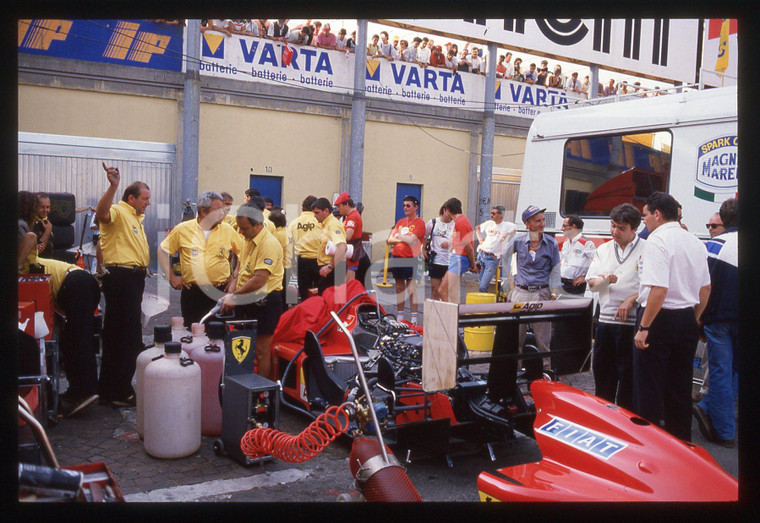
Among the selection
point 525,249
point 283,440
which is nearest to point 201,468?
point 283,440

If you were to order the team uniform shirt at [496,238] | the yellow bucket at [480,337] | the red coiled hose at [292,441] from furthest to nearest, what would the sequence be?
the team uniform shirt at [496,238], the yellow bucket at [480,337], the red coiled hose at [292,441]

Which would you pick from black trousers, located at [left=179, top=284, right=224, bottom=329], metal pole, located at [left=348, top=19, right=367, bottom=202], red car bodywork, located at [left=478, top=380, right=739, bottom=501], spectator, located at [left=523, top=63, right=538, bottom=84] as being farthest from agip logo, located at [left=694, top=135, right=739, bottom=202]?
spectator, located at [left=523, top=63, right=538, bottom=84]

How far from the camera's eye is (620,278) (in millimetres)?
5023

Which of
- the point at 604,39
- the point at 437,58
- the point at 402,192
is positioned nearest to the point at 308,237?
the point at 402,192

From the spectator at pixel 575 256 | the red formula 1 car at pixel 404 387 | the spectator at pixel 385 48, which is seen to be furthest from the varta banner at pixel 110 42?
the red formula 1 car at pixel 404 387

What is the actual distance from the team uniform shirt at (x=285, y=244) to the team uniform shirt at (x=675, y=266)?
4.76 meters

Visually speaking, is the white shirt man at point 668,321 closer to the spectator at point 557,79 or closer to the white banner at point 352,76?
the white banner at point 352,76

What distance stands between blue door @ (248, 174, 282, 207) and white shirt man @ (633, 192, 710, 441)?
537 inches

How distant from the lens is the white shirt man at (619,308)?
16.1 feet

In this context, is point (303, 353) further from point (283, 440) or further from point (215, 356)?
point (283, 440)

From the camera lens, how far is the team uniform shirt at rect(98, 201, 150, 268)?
5180 mm

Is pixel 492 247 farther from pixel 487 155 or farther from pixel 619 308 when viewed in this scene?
pixel 487 155

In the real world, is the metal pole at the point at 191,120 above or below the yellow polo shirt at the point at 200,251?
above

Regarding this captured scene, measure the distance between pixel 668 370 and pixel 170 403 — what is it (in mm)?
3569
